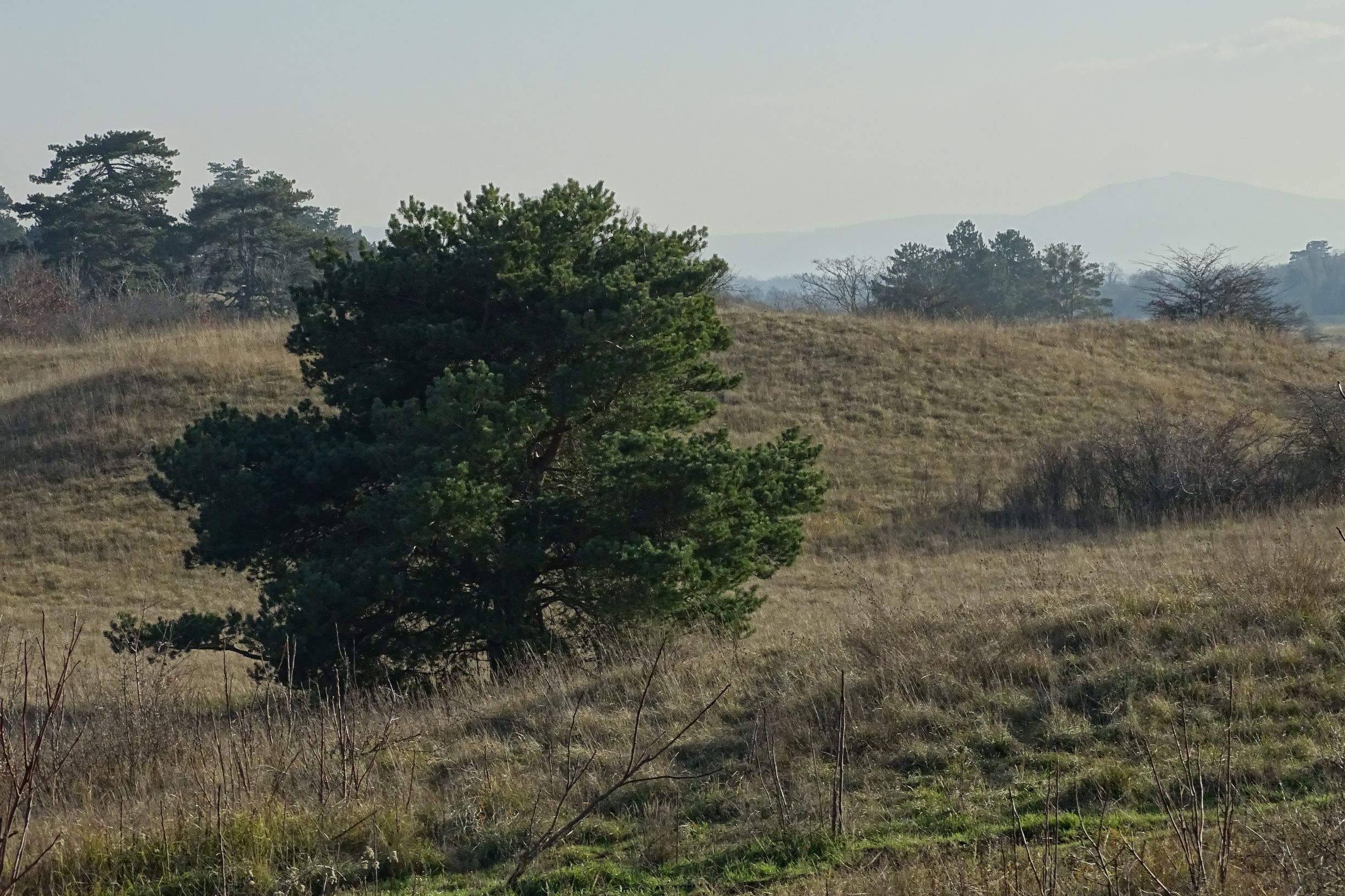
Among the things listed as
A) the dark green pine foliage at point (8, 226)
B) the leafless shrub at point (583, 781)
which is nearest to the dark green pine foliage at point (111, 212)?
the dark green pine foliage at point (8, 226)

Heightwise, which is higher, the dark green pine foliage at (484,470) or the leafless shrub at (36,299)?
the leafless shrub at (36,299)

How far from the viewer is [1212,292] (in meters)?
40.0

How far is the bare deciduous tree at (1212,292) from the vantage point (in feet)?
130

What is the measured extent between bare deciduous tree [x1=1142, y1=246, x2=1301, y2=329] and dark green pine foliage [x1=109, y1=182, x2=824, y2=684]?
102 ft

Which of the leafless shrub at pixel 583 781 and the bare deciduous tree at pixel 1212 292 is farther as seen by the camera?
the bare deciduous tree at pixel 1212 292

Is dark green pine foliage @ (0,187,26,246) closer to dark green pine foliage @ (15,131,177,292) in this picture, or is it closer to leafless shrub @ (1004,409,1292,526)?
dark green pine foliage @ (15,131,177,292)

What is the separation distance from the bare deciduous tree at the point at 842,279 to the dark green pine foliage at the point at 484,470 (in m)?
48.3

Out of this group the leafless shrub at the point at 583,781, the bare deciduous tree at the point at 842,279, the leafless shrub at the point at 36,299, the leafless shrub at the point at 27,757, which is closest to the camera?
the leafless shrub at the point at 27,757

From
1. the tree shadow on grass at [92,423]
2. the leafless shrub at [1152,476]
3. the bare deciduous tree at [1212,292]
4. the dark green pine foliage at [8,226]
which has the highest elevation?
the dark green pine foliage at [8,226]

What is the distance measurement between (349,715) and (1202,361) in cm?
2996

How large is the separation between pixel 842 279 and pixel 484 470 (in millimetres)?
55352

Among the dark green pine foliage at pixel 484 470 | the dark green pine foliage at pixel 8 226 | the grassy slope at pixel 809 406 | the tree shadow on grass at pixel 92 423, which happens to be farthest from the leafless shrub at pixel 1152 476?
the dark green pine foliage at pixel 8 226

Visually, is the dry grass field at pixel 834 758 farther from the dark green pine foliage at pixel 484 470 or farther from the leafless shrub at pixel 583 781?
the dark green pine foliage at pixel 484 470

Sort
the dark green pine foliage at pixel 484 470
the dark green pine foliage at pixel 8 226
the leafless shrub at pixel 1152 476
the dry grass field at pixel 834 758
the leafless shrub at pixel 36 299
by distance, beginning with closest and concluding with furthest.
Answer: the dry grass field at pixel 834 758 → the dark green pine foliage at pixel 484 470 → the leafless shrub at pixel 1152 476 → the leafless shrub at pixel 36 299 → the dark green pine foliage at pixel 8 226
